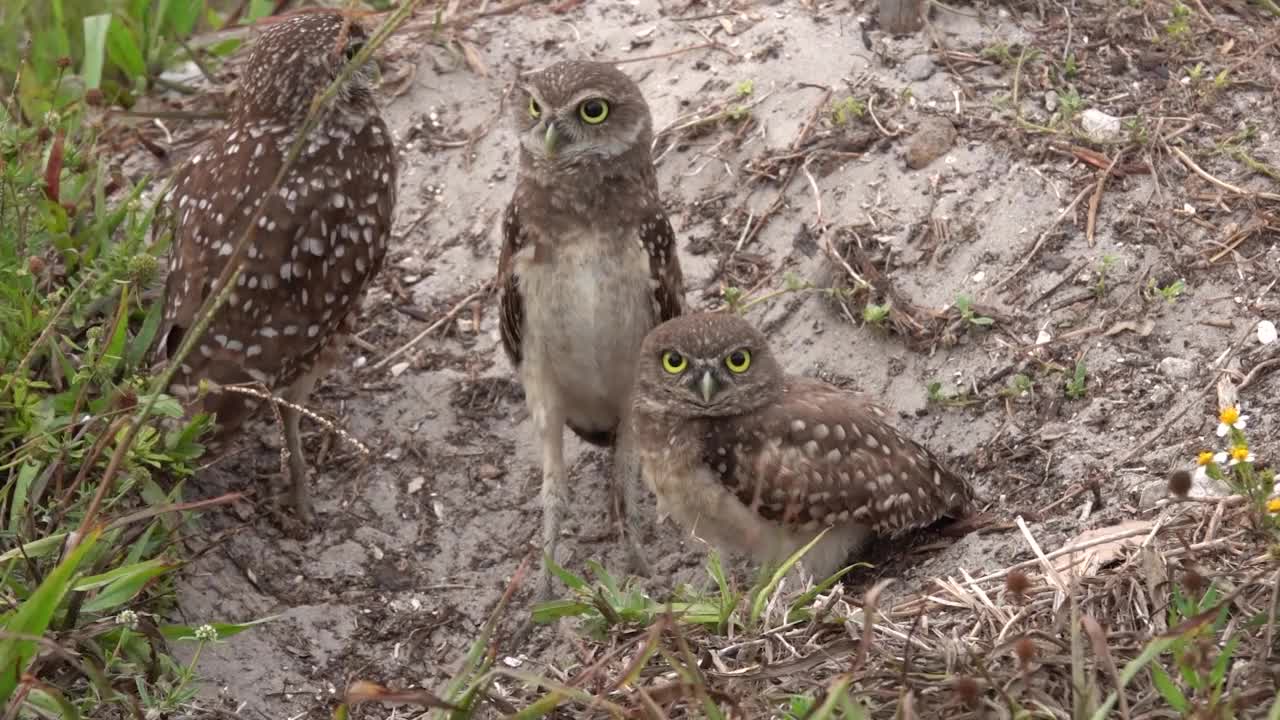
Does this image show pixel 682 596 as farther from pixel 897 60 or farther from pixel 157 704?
pixel 897 60

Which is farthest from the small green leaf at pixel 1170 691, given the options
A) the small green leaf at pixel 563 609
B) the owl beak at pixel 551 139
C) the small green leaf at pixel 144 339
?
the small green leaf at pixel 144 339

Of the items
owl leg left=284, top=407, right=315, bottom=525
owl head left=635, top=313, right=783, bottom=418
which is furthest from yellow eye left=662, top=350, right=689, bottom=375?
owl leg left=284, top=407, right=315, bottom=525

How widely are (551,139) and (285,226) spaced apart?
36.8 inches

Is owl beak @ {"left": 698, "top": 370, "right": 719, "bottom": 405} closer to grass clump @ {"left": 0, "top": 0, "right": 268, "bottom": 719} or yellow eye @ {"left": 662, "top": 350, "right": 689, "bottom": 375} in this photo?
yellow eye @ {"left": 662, "top": 350, "right": 689, "bottom": 375}

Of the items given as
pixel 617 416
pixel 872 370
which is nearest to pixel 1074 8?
pixel 872 370

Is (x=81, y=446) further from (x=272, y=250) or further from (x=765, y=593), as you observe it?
(x=765, y=593)

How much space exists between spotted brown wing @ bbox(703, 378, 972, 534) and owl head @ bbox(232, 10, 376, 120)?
1827 millimetres

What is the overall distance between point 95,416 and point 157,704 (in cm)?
93

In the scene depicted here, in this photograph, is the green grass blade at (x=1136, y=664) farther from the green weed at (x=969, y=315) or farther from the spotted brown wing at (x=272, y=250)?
the spotted brown wing at (x=272, y=250)

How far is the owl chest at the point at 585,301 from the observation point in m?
5.07

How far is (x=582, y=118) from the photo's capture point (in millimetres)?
5078

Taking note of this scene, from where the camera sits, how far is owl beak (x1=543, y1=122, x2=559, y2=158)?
197 inches

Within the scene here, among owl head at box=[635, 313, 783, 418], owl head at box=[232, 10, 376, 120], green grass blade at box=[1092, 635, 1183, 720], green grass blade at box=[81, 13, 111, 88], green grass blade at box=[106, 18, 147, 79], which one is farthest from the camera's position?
green grass blade at box=[106, 18, 147, 79]

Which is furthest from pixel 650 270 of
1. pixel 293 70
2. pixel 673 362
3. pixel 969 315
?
pixel 293 70
